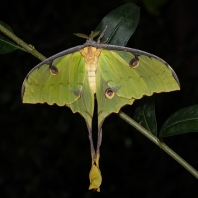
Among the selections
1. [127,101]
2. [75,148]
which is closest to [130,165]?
[75,148]

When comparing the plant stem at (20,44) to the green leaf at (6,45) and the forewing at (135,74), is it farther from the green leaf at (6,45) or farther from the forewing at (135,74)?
the forewing at (135,74)

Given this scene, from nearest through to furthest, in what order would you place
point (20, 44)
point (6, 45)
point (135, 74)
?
1. point (135, 74)
2. point (20, 44)
3. point (6, 45)

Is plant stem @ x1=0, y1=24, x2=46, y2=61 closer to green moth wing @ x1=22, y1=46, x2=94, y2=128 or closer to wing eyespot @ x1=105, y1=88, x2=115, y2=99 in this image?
green moth wing @ x1=22, y1=46, x2=94, y2=128

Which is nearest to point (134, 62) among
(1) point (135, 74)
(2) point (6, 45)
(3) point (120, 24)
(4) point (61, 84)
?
(1) point (135, 74)

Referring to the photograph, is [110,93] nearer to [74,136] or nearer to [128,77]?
[128,77]

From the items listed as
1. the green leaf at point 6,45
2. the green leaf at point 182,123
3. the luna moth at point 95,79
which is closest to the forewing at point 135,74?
the luna moth at point 95,79

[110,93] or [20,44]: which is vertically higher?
[20,44]
